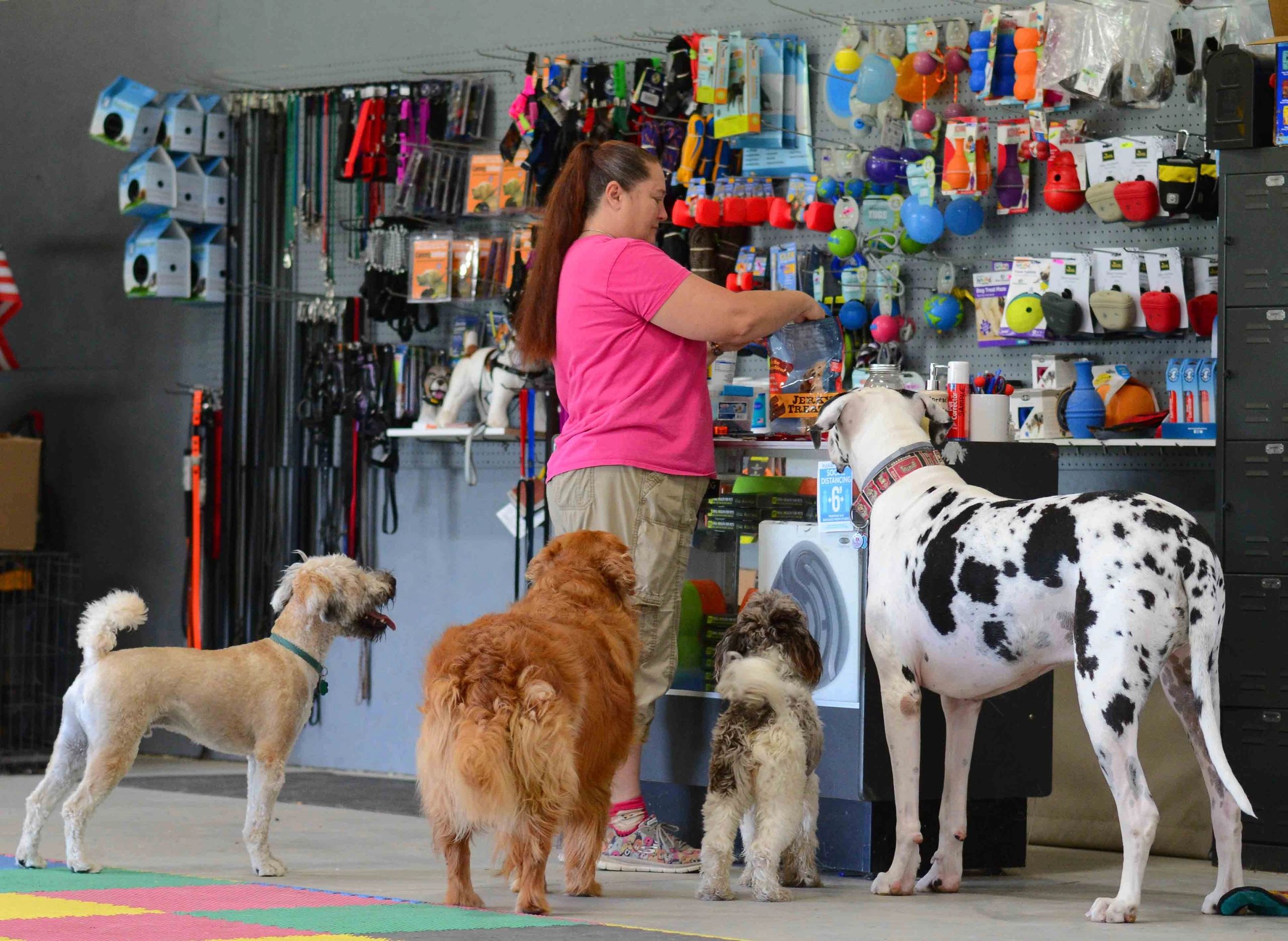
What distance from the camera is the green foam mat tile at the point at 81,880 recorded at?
173 inches

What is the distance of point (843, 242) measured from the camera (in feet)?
20.9

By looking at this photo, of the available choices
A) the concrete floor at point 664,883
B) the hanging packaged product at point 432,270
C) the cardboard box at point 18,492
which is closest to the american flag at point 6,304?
the cardboard box at point 18,492

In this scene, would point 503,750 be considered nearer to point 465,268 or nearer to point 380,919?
point 380,919

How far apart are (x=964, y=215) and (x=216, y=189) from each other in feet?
12.1

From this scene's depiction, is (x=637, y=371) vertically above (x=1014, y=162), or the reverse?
(x=1014, y=162)

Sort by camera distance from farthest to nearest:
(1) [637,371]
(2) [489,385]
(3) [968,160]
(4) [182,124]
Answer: (4) [182,124] < (2) [489,385] < (3) [968,160] < (1) [637,371]

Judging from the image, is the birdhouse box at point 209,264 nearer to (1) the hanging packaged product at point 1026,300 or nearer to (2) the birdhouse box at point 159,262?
(2) the birdhouse box at point 159,262

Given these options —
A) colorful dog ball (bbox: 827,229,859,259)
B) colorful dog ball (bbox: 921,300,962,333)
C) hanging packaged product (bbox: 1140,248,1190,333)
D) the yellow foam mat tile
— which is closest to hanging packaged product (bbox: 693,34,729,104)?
colorful dog ball (bbox: 827,229,859,259)

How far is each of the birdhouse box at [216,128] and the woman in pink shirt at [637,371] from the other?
371 centimetres

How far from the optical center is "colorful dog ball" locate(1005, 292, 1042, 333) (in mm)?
5980

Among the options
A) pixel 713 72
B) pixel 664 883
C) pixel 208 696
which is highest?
pixel 713 72

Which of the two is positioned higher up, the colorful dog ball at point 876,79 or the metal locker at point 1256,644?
the colorful dog ball at point 876,79

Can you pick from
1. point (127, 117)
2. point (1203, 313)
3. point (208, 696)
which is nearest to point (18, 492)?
point (127, 117)

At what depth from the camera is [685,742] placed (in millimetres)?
5039
